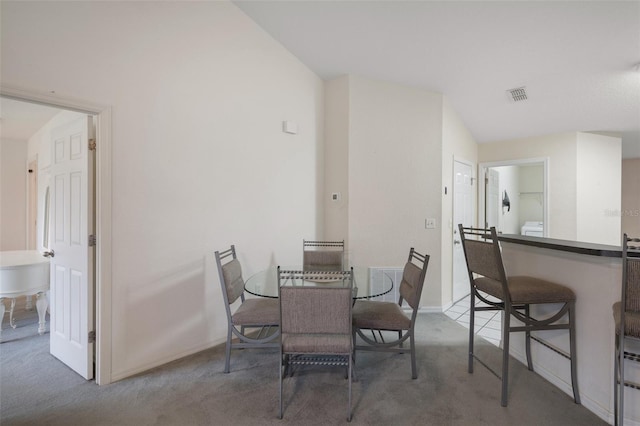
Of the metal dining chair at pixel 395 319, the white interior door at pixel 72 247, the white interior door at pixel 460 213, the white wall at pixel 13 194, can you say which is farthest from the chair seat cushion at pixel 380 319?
the white wall at pixel 13 194

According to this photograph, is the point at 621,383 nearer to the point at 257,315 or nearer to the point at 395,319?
the point at 395,319

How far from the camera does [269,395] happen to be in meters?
2.00

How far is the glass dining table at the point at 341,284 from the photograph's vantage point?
219 cm

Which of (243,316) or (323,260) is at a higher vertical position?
(323,260)

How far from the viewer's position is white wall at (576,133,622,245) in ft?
14.2

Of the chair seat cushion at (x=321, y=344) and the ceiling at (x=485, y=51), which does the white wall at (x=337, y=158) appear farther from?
the chair seat cushion at (x=321, y=344)

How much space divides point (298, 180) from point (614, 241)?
491 centimetres

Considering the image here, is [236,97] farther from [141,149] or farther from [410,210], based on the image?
[410,210]

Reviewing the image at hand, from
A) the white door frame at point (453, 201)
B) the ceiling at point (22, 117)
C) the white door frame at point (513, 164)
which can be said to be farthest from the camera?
the white door frame at point (513, 164)

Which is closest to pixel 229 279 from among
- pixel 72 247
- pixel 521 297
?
pixel 72 247

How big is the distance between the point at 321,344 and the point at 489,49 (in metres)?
3.19

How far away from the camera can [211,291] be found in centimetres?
272

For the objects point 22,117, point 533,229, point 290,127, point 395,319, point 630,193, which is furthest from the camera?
point 533,229

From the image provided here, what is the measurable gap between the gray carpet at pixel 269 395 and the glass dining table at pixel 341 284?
2.08 feet
